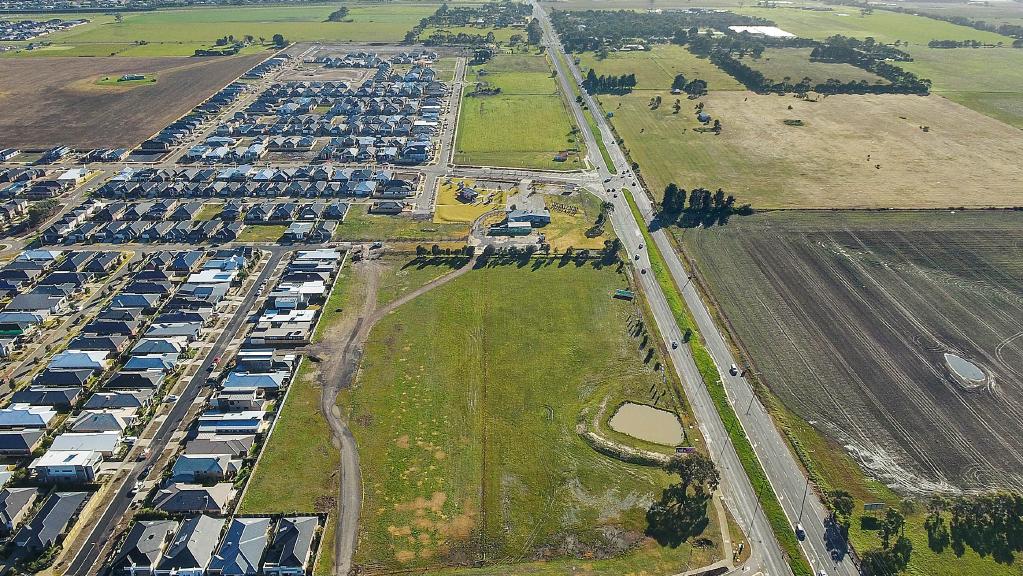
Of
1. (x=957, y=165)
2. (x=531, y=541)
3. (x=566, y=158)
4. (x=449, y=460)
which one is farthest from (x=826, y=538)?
(x=957, y=165)

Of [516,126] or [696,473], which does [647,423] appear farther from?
[516,126]

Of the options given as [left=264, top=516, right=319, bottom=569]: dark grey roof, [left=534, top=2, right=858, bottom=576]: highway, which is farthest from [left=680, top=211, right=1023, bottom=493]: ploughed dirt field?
[left=264, top=516, right=319, bottom=569]: dark grey roof

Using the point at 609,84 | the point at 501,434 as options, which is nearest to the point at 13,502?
the point at 501,434

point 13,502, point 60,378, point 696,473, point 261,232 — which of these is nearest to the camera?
point 13,502

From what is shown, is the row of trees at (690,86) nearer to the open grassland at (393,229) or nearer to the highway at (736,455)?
the highway at (736,455)

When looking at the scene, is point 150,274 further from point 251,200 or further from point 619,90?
point 619,90

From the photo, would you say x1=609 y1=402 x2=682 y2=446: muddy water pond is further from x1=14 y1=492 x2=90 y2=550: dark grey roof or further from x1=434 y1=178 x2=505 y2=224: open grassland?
x1=434 y1=178 x2=505 y2=224: open grassland
